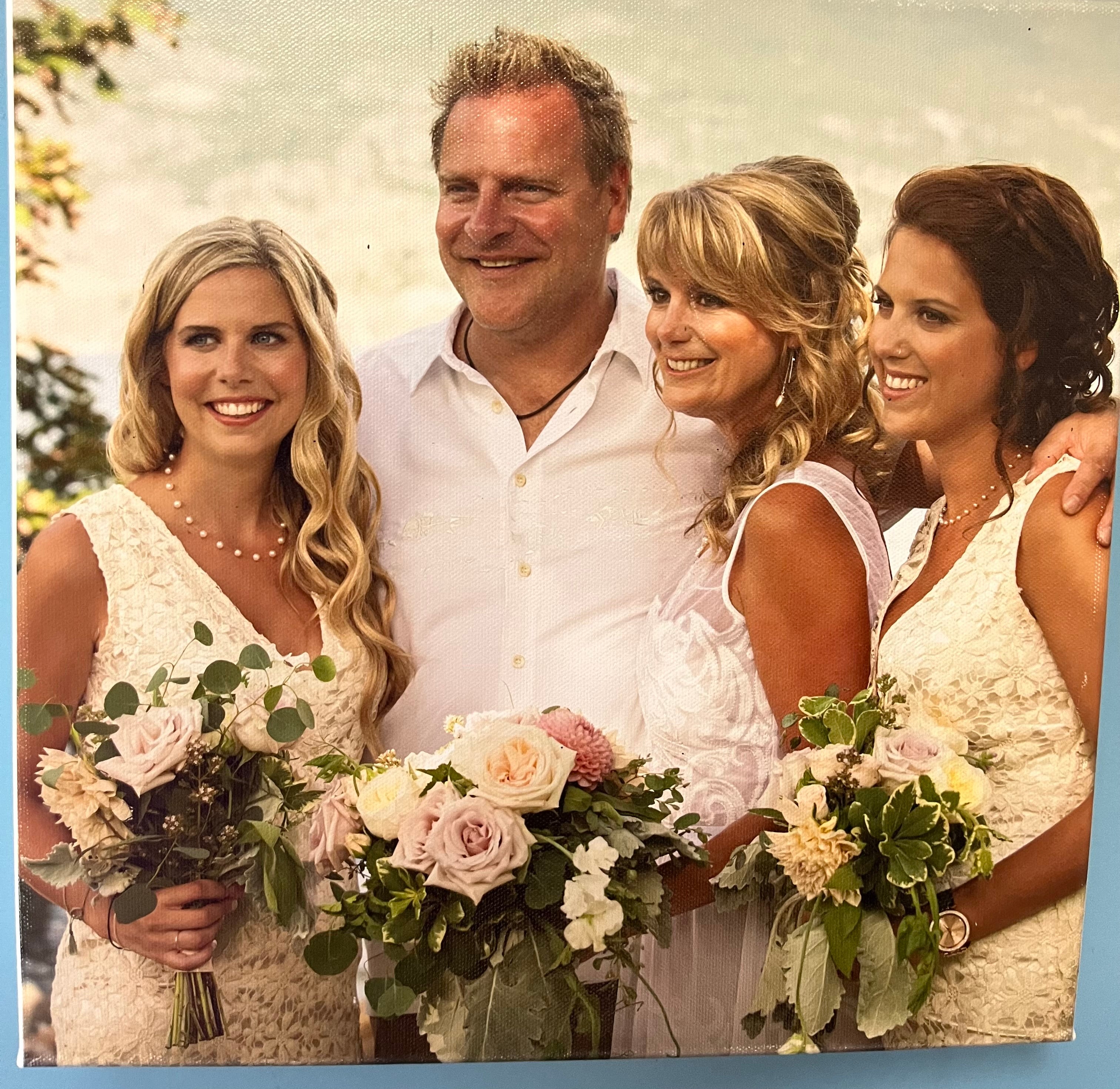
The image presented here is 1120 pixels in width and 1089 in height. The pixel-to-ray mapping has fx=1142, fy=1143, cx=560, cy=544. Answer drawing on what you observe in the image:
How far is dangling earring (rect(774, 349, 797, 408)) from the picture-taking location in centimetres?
162

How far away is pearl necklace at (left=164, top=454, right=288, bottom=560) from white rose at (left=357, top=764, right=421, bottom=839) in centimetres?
35

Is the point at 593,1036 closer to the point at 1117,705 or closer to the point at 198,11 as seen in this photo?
the point at 1117,705

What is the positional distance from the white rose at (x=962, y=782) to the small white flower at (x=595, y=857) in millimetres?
467

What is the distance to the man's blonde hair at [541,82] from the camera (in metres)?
1.55

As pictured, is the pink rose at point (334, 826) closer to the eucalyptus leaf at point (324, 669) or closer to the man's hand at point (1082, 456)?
the eucalyptus leaf at point (324, 669)

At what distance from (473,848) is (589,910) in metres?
0.18

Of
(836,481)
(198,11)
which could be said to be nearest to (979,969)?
(836,481)

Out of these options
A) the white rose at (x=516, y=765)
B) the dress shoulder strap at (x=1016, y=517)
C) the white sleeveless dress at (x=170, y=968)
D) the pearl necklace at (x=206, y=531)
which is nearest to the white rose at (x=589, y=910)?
→ the white rose at (x=516, y=765)

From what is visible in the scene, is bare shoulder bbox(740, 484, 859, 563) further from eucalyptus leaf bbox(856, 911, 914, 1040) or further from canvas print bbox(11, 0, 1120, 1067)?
eucalyptus leaf bbox(856, 911, 914, 1040)

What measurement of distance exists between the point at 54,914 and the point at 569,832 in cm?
73

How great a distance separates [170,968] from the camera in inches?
63.1

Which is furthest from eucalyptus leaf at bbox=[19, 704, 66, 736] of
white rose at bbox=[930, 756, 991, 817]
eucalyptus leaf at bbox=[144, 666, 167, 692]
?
white rose at bbox=[930, 756, 991, 817]

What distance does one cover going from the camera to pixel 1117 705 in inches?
72.9

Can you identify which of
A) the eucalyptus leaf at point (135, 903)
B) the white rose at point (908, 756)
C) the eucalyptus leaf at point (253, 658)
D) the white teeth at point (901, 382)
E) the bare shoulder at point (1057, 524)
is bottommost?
the eucalyptus leaf at point (135, 903)
